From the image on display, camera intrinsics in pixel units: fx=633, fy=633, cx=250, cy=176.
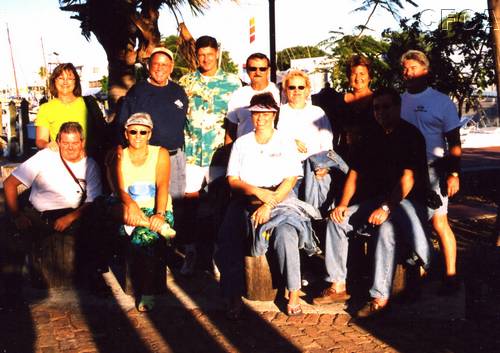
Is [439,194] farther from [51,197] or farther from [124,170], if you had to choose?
[51,197]

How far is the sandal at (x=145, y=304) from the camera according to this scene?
5020mm

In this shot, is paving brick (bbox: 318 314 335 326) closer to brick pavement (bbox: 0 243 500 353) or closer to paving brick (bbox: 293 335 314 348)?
brick pavement (bbox: 0 243 500 353)

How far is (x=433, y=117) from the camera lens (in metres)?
5.19

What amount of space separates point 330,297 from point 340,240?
18.3 inches

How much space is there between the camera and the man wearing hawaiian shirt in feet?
19.4

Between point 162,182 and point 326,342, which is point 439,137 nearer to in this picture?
point 326,342

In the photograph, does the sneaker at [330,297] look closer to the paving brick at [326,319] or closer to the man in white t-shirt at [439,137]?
the paving brick at [326,319]

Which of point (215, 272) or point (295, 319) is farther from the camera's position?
point (215, 272)

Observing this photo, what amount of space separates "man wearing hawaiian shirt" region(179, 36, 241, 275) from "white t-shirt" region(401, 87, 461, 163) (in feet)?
5.52

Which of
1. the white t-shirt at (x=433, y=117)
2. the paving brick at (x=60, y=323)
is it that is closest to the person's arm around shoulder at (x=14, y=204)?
the paving brick at (x=60, y=323)

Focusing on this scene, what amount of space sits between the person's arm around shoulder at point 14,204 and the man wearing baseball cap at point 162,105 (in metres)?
1.07

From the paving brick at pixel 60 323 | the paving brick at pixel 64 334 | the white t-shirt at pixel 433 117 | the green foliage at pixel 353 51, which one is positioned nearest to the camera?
the paving brick at pixel 64 334

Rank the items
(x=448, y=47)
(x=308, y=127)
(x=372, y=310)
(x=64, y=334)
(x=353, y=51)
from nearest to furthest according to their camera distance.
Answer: (x=64, y=334)
(x=372, y=310)
(x=308, y=127)
(x=353, y=51)
(x=448, y=47)

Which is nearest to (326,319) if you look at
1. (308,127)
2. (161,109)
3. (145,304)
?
(145,304)
